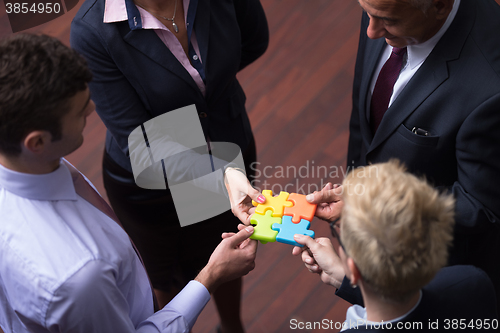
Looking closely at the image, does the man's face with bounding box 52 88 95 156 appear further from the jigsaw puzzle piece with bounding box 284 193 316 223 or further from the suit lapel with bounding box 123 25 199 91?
the jigsaw puzzle piece with bounding box 284 193 316 223

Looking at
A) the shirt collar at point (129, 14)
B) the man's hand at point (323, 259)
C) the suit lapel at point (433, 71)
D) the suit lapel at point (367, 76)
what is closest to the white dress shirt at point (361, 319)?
the man's hand at point (323, 259)

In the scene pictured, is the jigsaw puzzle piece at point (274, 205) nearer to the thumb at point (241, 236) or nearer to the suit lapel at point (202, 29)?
the thumb at point (241, 236)

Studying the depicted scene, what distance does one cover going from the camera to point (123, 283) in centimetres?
146

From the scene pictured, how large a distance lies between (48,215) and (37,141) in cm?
23

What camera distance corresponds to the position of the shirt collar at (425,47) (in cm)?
167

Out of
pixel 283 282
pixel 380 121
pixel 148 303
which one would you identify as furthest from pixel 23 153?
pixel 283 282

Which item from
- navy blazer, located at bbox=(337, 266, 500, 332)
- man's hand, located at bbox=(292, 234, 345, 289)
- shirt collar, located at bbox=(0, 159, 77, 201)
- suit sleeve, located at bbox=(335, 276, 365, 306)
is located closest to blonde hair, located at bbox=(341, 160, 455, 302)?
navy blazer, located at bbox=(337, 266, 500, 332)

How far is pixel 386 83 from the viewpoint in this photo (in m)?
1.93

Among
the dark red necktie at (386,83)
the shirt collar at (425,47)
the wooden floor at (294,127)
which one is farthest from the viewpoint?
the wooden floor at (294,127)

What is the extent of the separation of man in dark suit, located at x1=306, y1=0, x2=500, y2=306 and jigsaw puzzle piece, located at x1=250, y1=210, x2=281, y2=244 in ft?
1.79

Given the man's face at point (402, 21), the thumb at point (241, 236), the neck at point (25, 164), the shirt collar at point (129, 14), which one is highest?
the shirt collar at point (129, 14)

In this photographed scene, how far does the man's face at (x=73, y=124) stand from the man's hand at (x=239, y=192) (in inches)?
32.9

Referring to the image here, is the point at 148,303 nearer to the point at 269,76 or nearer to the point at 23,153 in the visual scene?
the point at 23,153

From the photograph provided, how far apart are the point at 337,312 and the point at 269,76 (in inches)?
83.5
